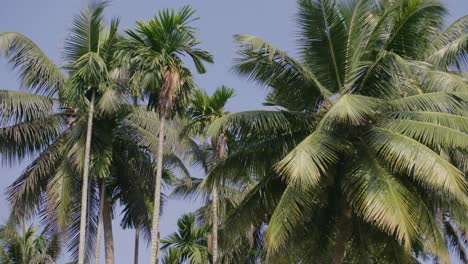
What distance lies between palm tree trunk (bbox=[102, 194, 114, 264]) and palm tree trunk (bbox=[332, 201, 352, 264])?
29.2 ft

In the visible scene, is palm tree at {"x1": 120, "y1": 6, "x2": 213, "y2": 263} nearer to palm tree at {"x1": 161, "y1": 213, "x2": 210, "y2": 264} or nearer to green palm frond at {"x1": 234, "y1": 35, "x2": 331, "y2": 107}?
green palm frond at {"x1": 234, "y1": 35, "x2": 331, "y2": 107}

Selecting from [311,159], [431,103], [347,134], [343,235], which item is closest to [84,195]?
[343,235]

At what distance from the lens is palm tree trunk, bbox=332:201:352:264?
52.0 ft

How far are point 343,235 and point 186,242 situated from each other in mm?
14387

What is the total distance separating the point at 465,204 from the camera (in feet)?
46.5

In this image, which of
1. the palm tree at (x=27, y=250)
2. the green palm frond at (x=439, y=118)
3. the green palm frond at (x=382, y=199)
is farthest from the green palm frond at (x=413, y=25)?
the palm tree at (x=27, y=250)

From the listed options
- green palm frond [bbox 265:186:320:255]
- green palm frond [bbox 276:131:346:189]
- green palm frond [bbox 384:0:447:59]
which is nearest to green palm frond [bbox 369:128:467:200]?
green palm frond [bbox 276:131:346:189]

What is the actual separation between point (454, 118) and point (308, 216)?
3642mm

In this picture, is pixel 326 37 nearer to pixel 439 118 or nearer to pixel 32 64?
pixel 439 118

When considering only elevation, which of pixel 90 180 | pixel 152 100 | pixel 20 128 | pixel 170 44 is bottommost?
pixel 90 180

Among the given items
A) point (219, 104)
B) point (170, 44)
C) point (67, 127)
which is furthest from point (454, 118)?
point (67, 127)

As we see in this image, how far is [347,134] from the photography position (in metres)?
15.9

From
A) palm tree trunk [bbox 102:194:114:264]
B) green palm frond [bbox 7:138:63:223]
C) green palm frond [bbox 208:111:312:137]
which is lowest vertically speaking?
palm tree trunk [bbox 102:194:114:264]

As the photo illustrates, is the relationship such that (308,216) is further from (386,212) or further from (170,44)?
(170,44)
